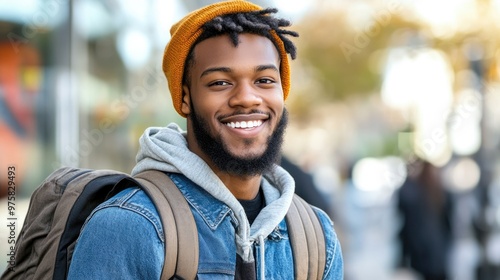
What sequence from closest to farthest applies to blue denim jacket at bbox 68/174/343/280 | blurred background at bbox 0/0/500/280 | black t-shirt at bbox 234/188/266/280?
1. blue denim jacket at bbox 68/174/343/280
2. black t-shirt at bbox 234/188/266/280
3. blurred background at bbox 0/0/500/280

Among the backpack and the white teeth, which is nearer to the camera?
the backpack

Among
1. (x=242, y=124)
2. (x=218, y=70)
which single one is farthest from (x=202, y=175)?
(x=218, y=70)

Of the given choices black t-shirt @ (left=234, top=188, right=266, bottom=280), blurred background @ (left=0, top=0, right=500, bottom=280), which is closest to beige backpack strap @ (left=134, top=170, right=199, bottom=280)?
black t-shirt @ (left=234, top=188, right=266, bottom=280)

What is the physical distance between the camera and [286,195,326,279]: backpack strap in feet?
8.64

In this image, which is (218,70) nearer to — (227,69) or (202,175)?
(227,69)

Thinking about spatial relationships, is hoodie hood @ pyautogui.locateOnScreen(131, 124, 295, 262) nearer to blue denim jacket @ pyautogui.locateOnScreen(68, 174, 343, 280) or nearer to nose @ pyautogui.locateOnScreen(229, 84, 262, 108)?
blue denim jacket @ pyautogui.locateOnScreen(68, 174, 343, 280)

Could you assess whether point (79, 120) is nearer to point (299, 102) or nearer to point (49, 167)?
point (49, 167)

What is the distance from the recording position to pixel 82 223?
2406 millimetres

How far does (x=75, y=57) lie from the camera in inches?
256

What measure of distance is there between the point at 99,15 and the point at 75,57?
2.08ft

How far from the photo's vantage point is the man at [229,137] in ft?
8.36

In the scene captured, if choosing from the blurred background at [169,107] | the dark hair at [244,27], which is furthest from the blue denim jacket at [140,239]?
the blurred background at [169,107]

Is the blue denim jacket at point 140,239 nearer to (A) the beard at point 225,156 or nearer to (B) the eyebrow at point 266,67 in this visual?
(A) the beard at point 225,156

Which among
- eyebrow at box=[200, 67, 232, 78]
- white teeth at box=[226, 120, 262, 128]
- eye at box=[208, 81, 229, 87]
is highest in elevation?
eyebrow at box=[200, 67, 232, 78]
